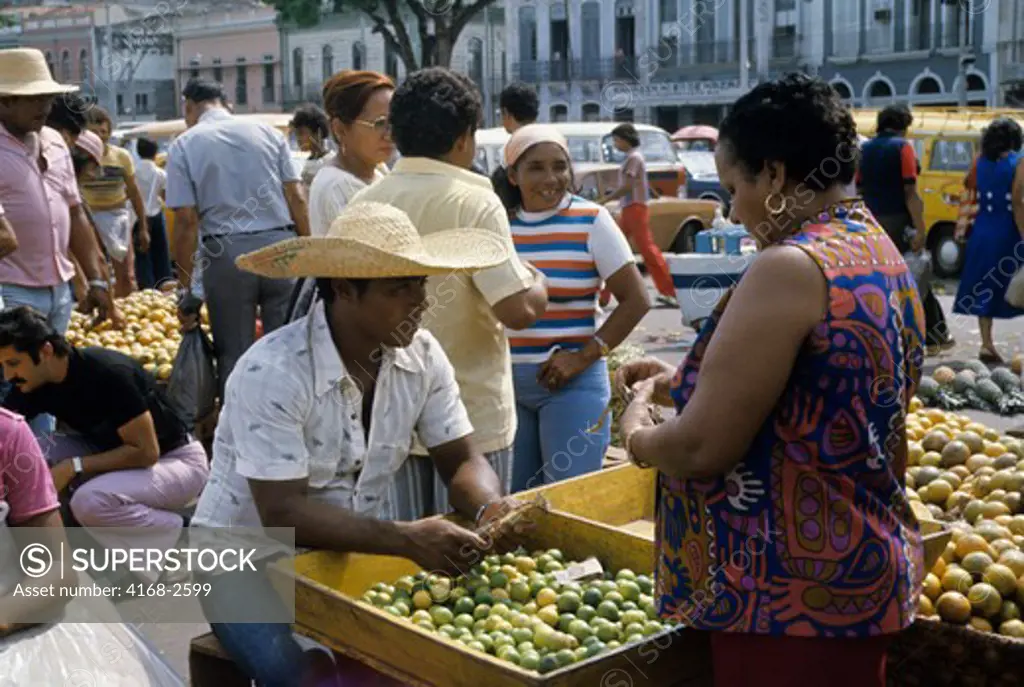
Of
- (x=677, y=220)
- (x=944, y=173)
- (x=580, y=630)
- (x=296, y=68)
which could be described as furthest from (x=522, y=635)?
(x=296, y=68)

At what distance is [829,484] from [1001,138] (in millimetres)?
8167

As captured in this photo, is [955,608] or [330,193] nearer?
[955,608]

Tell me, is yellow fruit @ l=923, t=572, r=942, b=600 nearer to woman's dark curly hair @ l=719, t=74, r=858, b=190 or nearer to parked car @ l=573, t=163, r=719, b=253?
woman's dark curly hair @ l=719, t=74, r=858, b=190

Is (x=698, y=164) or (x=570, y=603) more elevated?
(x=698, y=164)

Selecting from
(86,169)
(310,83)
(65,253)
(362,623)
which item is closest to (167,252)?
(86,169)

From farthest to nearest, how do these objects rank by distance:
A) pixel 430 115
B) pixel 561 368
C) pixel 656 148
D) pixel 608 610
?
1. pixel 656 148
2. pixel 561 368
3. pixel 430 115
4. pixel 608 610

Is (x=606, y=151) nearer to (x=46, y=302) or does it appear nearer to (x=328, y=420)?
(x=46, y=302)

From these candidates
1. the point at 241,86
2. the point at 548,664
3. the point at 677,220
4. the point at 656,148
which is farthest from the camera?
the point at 241,86

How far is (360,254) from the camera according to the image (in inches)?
126

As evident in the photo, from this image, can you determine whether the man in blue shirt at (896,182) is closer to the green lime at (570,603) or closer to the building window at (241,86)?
the green lime at (570,603)

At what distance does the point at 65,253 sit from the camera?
639 centimetres

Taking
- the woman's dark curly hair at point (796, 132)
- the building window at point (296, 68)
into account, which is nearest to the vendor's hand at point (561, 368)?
the woman's dark curly hair at point (796, 132)

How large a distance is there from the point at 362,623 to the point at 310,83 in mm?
54054

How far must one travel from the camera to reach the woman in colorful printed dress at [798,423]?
8.15ft
